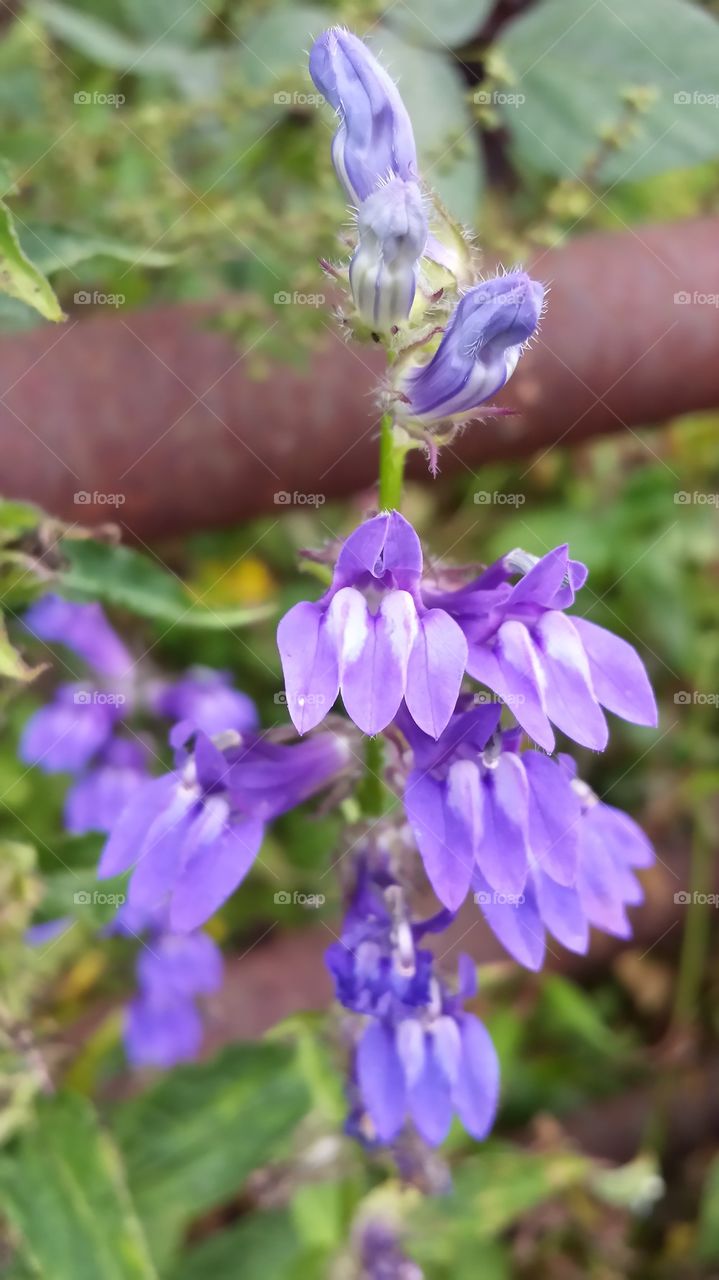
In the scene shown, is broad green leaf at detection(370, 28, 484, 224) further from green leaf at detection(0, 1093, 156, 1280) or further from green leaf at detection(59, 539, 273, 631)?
green leaf at detection(0, 1093, 156, 1280)

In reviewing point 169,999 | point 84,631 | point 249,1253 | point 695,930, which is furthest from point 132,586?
point 695,930

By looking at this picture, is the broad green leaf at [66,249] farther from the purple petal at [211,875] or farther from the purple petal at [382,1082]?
the purple petal at [382,1082]

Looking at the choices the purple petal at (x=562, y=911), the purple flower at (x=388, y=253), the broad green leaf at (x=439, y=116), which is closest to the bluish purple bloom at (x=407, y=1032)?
the purple petal at (x=562, y=911)

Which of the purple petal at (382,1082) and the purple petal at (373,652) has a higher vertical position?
the purple petal at (373,652)

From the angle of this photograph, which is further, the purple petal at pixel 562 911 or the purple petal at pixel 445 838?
the purple petal at pixel 562 911

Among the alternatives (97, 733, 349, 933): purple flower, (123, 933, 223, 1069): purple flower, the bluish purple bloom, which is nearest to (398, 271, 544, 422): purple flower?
(97, 733, 349, 933): purple flower

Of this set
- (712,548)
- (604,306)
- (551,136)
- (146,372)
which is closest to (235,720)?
(146,372)

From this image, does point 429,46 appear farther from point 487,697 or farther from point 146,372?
point 487,697
